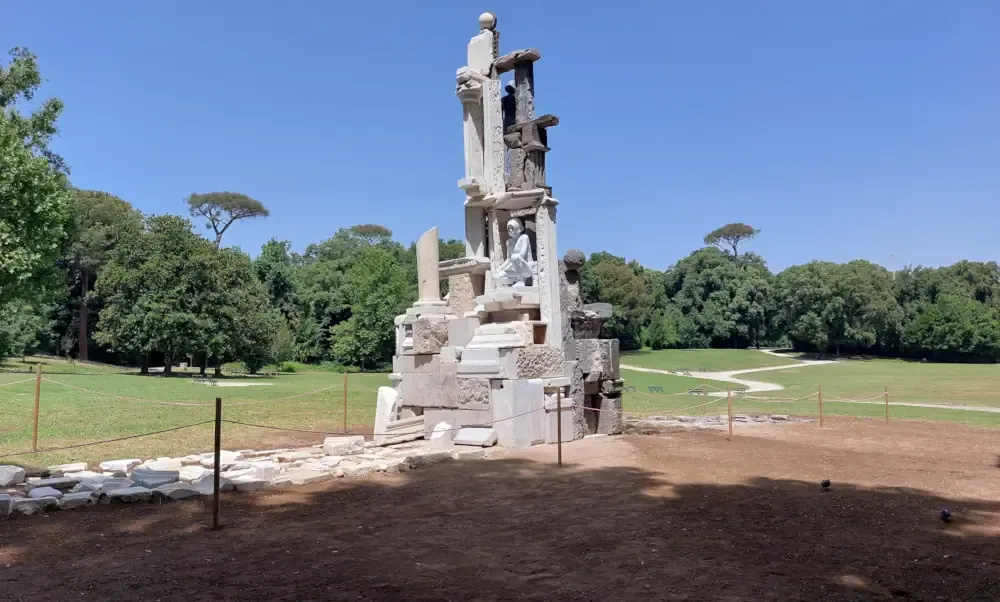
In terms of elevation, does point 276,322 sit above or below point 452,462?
above

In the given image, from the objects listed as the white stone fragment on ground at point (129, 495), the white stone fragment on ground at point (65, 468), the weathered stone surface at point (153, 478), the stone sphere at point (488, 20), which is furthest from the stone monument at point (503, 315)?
the white stone fragment on ground at point (129, 495)

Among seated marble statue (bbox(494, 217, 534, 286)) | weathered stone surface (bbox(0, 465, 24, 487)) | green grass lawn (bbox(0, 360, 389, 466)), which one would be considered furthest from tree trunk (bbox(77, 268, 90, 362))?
weathered stone surface (bbox(0, 465, 24, 487))

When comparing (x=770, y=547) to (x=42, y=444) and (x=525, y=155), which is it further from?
(x=42, y=444)

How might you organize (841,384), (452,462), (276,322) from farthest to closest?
(276,322)
(841,384)
(452,462)

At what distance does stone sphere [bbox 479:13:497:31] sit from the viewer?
1323cm

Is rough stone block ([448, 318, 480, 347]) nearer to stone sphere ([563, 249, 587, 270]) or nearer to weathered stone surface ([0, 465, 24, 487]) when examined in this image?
stone sphere ([563, 249, 587, 270])

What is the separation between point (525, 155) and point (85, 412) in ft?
35.9

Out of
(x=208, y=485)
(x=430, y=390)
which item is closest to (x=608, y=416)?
(x=430, y=390)

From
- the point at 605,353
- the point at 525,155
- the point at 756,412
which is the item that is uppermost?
the point at 525,155

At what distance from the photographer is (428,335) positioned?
1250 centimetres

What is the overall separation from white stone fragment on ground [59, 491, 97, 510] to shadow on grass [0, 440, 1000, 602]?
0.74 feet

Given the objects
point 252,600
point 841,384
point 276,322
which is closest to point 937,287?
point 841,384

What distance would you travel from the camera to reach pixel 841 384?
34000mm

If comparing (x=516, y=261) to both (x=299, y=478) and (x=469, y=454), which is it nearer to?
(x=469, y=454)
